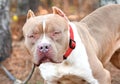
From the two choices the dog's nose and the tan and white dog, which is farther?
the tan and white dog

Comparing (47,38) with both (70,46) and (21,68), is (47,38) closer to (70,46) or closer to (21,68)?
(70,46)

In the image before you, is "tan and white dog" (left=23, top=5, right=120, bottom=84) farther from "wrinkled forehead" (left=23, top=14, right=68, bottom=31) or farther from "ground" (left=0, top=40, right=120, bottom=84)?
"ground" (left=0, top=40, right=120, bottom=84)

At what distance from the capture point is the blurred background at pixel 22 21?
7435 mm

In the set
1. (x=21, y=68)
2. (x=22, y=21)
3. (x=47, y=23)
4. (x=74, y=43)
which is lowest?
(x=22, y=21)

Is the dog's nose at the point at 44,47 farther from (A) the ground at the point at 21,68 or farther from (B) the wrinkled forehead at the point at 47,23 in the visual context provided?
(A) the ground at the point at 21,68

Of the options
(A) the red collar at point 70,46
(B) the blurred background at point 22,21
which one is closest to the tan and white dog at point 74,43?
(A) the red collar at point 70,46

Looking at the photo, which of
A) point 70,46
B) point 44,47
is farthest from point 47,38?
point 70,46

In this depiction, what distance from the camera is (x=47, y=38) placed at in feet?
15.5

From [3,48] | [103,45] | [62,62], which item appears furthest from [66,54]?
[3,48]

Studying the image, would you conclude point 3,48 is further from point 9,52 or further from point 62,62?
point 62,62

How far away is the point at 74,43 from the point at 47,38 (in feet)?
1.72

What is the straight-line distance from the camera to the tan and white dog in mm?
4766

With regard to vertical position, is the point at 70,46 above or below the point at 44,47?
below

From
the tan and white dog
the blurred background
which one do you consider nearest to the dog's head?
the tan and white dog
